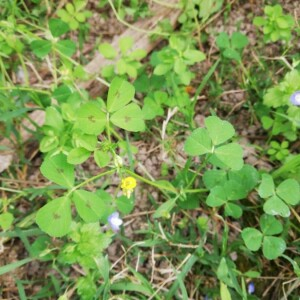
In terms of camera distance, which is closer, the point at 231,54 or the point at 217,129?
the point at 217,129

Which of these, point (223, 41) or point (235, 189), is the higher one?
point (223, 41)

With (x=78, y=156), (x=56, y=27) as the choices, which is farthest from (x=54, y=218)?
(x=56, y=27)

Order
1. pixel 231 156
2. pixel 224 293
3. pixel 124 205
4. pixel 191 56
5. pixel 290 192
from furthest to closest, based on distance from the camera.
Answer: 1. pixel 191 56
2. pixel 124 205
3. pixel 224 293
4. pixel 290 192
5. pixel 231 156

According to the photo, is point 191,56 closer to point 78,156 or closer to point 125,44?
point 125,44

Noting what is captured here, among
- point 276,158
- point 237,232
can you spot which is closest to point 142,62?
point 276,158

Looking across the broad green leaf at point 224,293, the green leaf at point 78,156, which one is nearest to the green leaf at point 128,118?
the green leaf at point 78,156

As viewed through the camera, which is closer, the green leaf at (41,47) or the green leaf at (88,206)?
the green leaf at (88,206)

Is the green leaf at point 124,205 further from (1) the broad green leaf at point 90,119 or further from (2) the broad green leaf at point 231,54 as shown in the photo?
(2) the broad green leaf at point 231,54

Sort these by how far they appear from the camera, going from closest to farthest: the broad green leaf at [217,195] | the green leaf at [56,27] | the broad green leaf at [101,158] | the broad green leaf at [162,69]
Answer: the broad green leaf at [101,158], the broad green leaf at [217,195], the green leaf at [56,27], the broad green leaf at [162,69]
